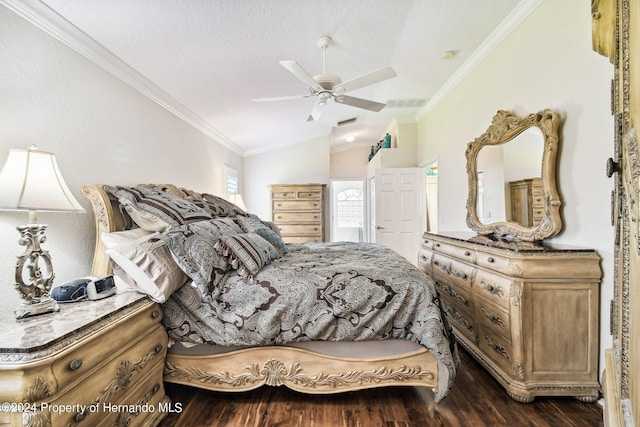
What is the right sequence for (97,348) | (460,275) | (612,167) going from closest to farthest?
(612,167), (97,348), (460,275)

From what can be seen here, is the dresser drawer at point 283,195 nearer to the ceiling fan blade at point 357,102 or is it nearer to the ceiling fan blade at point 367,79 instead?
the ceiling fan blade at point 357,102

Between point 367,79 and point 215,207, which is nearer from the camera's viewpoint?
point 367,79

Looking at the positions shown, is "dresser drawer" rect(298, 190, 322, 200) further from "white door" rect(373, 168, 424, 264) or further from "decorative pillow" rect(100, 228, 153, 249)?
"decorative pillow" rect(100, 228, 153, 249)

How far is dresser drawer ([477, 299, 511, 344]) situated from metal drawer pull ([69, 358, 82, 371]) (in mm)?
2187

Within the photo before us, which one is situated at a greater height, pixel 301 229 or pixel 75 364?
pixel 301 229

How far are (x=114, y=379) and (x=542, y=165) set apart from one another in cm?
285

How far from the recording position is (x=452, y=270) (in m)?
2.43

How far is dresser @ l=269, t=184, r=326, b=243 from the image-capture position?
521 centimetres

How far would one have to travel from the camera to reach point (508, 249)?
5.94ft

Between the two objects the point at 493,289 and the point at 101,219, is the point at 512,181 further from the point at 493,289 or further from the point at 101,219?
the point at 101,219

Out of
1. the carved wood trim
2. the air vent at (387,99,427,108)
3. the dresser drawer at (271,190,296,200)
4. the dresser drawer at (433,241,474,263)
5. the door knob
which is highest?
the air vent at (387,99,427,108)

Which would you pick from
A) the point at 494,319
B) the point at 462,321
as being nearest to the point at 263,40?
the point at 494,319

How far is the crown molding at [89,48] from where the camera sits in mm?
1562

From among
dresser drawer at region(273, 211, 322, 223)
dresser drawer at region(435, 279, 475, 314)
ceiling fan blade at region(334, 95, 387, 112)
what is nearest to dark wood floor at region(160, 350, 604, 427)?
dresser drawer at region(435, 279, 475, 314)
